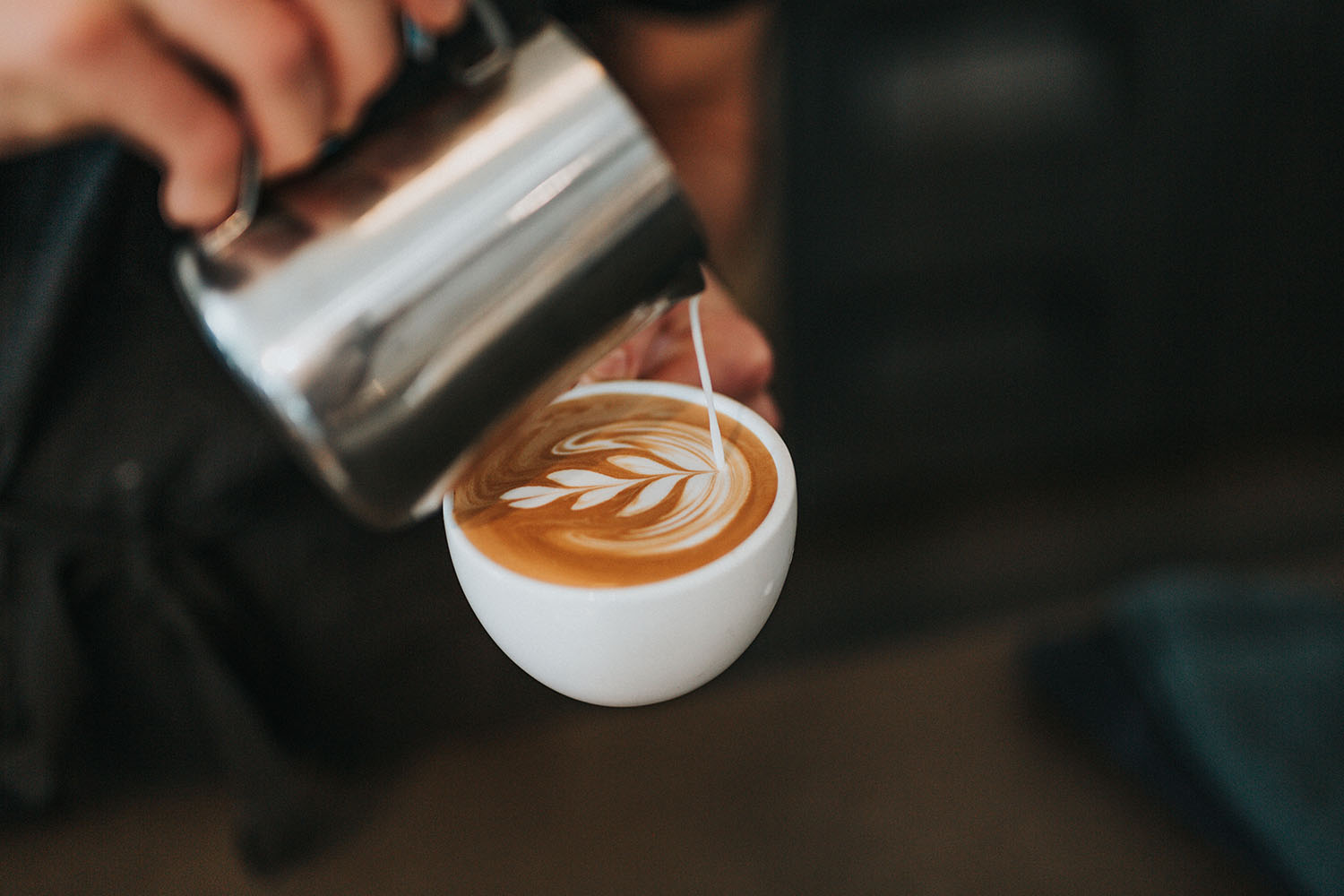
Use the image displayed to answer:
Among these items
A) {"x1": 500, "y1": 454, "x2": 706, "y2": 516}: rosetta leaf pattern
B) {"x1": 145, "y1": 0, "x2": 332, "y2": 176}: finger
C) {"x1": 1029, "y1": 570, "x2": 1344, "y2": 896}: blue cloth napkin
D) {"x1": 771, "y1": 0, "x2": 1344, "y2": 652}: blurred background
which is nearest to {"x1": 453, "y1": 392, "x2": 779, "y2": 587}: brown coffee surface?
{"x1": 500, "y1": 454, "x2": 706, "y2": 516}: rosetta leaf pattern

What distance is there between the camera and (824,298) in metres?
1.58

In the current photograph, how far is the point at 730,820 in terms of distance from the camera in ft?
2.93

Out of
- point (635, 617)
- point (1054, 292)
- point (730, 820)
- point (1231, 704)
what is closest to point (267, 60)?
point (635, 617)

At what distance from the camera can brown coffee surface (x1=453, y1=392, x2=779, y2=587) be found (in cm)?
50

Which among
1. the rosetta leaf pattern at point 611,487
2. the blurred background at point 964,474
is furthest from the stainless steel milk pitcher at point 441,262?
the blurred background at point 964,474

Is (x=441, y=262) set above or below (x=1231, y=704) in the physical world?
above

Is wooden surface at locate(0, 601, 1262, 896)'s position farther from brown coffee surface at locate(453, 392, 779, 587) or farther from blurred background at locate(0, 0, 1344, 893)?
brown coffee surface at locate(453, 392, 779, 587)

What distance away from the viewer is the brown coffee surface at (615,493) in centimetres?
50

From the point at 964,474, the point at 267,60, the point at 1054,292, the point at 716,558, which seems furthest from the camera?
the point at 964,474

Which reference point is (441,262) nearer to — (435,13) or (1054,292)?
(435,13)

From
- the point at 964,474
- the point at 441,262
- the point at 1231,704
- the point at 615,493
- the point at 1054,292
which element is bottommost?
the point at 964,474

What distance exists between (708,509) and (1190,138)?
137cm

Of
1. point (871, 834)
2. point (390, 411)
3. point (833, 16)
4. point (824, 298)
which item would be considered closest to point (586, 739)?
point (871, 834)

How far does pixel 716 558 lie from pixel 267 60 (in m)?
0.29
